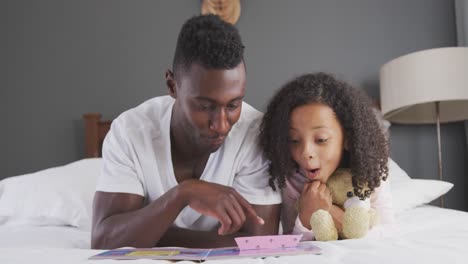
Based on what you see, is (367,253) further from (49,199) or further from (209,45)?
(49,199)

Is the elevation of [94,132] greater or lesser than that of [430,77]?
lesser

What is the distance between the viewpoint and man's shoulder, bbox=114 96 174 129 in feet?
3.99

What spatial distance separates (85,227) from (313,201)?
0.93 metres

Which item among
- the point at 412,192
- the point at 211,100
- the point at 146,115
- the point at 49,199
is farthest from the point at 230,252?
the point at 412,192

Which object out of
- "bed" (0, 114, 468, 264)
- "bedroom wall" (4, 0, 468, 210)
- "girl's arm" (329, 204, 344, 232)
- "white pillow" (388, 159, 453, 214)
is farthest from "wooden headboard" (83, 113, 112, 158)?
"girl's arm" (329, 204, 344, 232)

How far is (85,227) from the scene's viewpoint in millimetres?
1622

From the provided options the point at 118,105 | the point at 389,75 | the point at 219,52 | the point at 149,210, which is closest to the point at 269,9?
the point at 389,75

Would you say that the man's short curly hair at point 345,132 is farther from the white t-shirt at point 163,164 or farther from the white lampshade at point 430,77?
the white lampshade at point 430,77

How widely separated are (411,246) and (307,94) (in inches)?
18.8

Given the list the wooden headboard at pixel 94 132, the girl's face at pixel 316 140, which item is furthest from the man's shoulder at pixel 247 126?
the wooden headboard at pixel 94 132

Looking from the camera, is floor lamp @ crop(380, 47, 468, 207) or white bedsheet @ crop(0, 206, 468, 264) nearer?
white bedsheet @ crop(0, 206, 468, 264)

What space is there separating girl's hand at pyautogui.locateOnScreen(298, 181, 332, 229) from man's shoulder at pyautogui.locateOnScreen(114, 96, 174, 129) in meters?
0.46

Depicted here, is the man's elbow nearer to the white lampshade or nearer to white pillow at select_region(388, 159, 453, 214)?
white pillow at select_region(388, 159, 453, 214)

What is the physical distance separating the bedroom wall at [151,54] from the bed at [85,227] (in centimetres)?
62
